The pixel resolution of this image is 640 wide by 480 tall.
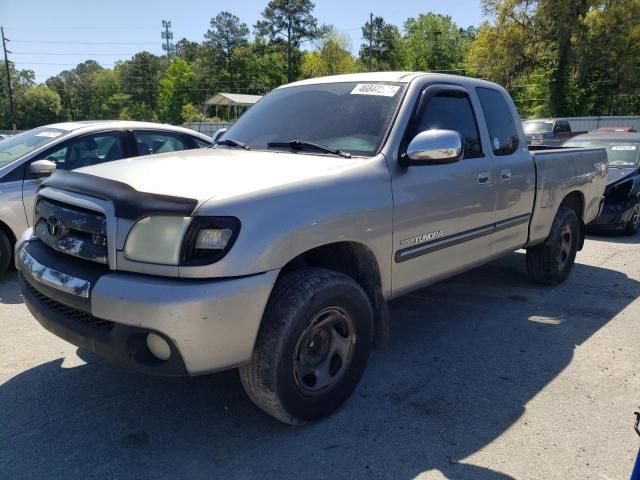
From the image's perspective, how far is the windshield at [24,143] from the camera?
5.97 metres

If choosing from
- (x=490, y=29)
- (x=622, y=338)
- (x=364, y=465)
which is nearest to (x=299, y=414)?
(x=364, y=465)

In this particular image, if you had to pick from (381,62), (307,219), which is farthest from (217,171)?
(381,62)

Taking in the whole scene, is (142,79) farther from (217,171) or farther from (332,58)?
(217,171)

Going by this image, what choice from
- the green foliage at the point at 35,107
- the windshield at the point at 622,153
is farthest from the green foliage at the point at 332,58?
the windshield at the point at 622,153

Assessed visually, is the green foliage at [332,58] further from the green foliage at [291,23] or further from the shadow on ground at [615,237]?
the shadow on ground at [615,237]

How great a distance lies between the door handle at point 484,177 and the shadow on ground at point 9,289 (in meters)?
4.28

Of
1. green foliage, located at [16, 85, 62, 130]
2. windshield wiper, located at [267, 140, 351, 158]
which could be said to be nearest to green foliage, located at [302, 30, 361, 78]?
green foliage, located at [16, 85, 62, 130]

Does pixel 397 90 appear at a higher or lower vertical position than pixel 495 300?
higher

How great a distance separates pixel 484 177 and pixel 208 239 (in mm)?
2437

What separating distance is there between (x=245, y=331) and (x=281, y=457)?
72 cm

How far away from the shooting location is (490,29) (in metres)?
39.0

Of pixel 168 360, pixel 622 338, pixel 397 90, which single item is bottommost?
pixel 622 338

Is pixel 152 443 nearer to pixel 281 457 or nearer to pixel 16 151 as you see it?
pixel 281 457

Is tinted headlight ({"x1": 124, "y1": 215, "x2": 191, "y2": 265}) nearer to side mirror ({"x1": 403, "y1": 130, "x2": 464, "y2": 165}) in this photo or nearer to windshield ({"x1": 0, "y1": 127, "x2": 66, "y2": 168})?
side mirror ({"x1": 403, "y1": 130, "x2": 464, "y2": 165})
